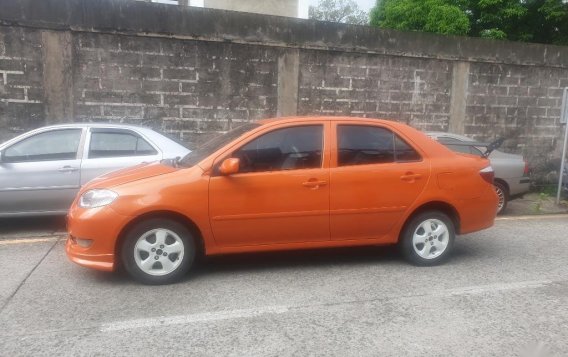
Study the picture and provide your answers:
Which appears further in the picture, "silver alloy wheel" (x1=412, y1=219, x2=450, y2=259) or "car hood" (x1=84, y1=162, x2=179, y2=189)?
"silver alloy wheel" (x1=412, y1=219, x2=450, y2=259)

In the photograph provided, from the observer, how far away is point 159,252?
15.5 feet

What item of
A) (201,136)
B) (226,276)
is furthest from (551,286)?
(201,136)

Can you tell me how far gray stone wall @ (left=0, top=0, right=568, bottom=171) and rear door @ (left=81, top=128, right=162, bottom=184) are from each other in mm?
1869

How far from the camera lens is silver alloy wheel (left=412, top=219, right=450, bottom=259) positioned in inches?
214

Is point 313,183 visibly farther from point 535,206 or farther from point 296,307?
point 535,206

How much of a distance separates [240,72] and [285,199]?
14.9 ft

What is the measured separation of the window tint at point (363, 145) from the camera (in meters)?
5.23

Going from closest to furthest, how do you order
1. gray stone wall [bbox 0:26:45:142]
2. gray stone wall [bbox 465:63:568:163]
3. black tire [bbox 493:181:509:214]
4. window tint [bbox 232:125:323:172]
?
window tint [bbox 232:125:323:172], gray stone wall [bbox 0:26:45:142], black tire [bbox 493:181:509:214], gray stone wall [bbox 465:63:568:163]

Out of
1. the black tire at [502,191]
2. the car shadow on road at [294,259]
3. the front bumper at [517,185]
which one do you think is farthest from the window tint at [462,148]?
the car shadow on road at [294,259]

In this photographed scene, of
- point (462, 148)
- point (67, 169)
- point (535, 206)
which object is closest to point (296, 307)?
point (67, 169)

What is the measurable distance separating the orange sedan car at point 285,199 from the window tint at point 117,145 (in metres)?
1.49

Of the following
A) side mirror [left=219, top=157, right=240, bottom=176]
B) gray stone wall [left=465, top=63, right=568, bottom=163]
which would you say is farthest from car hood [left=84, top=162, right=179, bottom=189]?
gray stone wall [left=465, top=63, right=568, bottom=163]

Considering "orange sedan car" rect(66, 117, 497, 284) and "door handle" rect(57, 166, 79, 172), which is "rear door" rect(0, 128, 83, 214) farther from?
"orange sedan car" rect(66, 117, 497, 284)

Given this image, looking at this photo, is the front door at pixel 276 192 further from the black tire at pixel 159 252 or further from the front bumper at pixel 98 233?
the front bumper at pixel 98 233
